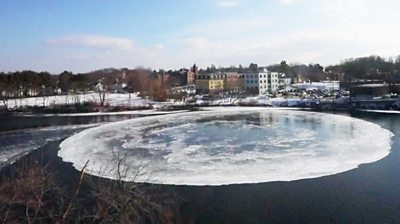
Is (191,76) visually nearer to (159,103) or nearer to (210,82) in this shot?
(210,82)

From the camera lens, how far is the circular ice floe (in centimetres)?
1232

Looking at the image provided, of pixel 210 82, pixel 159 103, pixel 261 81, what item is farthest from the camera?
pixel 210 82

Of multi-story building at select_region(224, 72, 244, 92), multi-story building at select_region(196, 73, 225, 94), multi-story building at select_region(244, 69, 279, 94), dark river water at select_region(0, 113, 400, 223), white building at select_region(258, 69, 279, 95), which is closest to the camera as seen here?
dark river water at select_region(0, 113, 400, 223)

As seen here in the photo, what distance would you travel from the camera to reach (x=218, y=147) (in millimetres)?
17047

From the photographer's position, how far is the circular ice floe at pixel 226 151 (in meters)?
12.3

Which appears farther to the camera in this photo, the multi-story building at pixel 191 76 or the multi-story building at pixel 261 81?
the multi-story building at pixel 191 76

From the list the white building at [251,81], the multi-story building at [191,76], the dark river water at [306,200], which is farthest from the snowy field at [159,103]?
the dark river water at [306,200]

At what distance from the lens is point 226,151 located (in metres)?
16.0

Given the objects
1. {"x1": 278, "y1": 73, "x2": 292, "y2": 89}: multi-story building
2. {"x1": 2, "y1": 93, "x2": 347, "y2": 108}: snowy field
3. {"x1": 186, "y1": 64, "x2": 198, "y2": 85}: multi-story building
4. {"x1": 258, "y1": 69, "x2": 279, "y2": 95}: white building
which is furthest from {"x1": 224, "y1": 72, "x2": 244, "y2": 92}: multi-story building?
{"x1": 2, "y1": 93, "x2": 347, "y2": 108}: snowy field

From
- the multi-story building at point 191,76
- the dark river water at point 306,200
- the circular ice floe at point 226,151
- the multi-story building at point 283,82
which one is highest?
the multi-story building at point 191,76

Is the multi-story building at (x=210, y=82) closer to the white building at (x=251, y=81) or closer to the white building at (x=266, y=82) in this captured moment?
the white building at (x=251, y=81)

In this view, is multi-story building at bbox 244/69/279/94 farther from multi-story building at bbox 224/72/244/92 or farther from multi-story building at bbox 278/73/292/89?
multi-story building at bbox 278/73/292/89

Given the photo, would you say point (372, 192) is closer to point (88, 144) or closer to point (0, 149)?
point (88, 144)

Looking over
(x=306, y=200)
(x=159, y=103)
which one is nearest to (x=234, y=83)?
(x=159, y=103)
